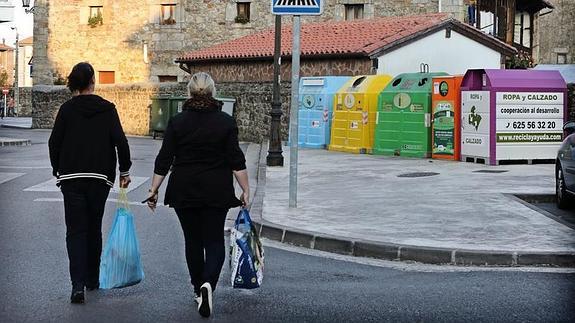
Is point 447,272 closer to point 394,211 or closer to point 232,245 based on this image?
point 232,245

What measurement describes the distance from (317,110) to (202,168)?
61.6 ft

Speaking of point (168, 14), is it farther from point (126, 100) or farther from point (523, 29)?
point (523, 29)

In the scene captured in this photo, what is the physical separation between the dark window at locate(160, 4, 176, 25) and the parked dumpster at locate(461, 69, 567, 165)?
92.9 feet

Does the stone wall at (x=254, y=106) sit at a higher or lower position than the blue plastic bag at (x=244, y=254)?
higher

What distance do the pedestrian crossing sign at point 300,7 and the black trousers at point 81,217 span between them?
5.22 meters

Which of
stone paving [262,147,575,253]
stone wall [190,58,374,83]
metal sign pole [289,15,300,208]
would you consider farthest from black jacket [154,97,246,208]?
stone wall [190,58,374,83]

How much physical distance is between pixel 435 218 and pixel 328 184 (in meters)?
4.70

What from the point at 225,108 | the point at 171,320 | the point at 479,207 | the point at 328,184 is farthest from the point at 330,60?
the point at 171,320

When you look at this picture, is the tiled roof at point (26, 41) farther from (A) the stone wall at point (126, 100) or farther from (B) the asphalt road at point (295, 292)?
(B) the asphalt road at point (295, 292)

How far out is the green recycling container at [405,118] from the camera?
66.2 ft

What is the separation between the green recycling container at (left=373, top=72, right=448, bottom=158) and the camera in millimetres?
20192

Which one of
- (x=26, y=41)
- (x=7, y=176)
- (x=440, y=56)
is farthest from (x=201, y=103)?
(x=26, y=41)

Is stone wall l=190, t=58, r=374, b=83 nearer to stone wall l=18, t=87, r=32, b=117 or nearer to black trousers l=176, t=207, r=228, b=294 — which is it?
black trousers l=176, t=207, r=228, b=294

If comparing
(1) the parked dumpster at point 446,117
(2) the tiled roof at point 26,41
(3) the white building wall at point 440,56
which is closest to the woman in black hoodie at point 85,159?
(1) the parked dumpster at point 446,117
